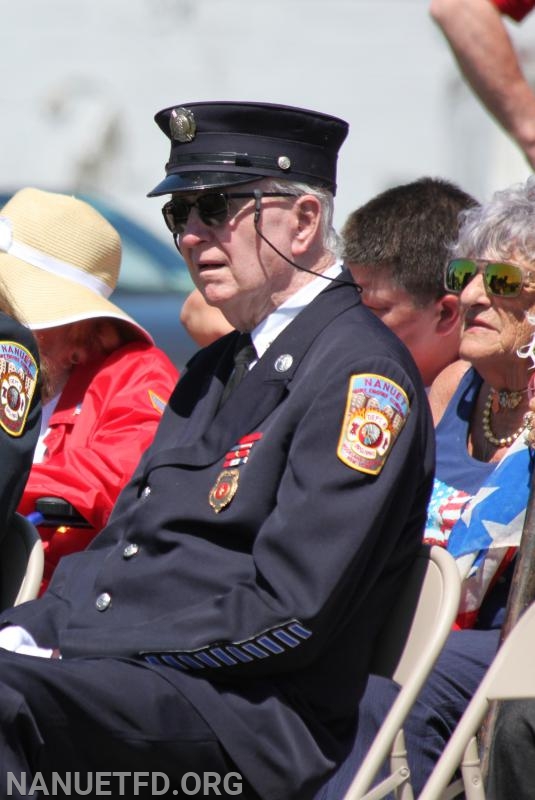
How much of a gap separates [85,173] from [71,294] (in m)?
7.21

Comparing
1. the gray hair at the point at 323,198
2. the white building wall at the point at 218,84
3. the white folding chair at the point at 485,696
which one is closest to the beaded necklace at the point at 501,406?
the gray hair at the point at 323,198

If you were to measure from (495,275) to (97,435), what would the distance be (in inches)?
44.0

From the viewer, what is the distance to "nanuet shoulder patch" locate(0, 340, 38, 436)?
3221mm

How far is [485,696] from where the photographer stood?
8.55 ft

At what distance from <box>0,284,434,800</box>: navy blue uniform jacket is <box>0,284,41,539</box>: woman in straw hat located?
9.2 inches

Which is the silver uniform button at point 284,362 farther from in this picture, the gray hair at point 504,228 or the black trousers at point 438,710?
the gray hair at point 504,228

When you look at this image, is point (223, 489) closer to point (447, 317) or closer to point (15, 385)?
point (15, 385)

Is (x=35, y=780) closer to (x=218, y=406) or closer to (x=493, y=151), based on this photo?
(x=218, y=406)

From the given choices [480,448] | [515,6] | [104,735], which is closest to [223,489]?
[104,735]

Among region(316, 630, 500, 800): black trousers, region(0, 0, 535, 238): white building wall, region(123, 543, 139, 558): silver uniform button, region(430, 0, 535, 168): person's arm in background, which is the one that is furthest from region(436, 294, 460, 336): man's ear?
region(0, 0, 535, 238): white building wall

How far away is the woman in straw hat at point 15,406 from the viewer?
3.19m

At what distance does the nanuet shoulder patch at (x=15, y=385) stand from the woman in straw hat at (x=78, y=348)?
0.47m

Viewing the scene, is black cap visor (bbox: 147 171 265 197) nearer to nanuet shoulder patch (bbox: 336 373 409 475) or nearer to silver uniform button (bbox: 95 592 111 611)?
nanuet shoulder patch (bbox: 336 373 409 475)

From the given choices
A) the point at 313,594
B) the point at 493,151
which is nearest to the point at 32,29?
the point at 493,151
